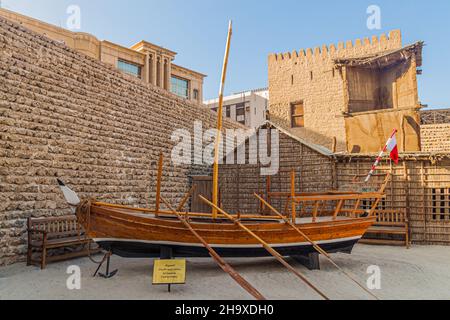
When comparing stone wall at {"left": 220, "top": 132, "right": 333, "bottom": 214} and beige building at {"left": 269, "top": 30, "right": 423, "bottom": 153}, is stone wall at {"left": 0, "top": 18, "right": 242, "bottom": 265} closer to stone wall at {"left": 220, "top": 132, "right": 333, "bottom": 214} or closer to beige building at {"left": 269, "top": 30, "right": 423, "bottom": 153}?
stone wall at {"left": 220, "top": 132, "right": 333, "bottom": 214}

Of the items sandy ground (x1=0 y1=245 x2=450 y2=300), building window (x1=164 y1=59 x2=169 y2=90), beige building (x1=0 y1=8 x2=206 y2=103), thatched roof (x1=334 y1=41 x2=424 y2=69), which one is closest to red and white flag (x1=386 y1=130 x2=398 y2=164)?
sandy ground (x1=0 y1=245 x2=450 y2=300)

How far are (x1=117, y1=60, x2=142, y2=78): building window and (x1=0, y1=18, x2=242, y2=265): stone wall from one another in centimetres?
1143

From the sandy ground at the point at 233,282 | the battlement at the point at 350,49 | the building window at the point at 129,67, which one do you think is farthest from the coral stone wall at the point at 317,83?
the sandy ground at the point at 233,282

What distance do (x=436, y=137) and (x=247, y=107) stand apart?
57.3 ft

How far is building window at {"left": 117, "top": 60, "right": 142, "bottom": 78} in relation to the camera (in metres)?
21.2

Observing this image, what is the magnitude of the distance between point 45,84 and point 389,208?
1079cm

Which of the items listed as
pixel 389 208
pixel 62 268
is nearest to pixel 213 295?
pixel 62 268

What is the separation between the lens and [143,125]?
10586 mm

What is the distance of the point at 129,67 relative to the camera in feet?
71.4

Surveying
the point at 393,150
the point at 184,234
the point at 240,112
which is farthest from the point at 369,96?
the point at 240,112
